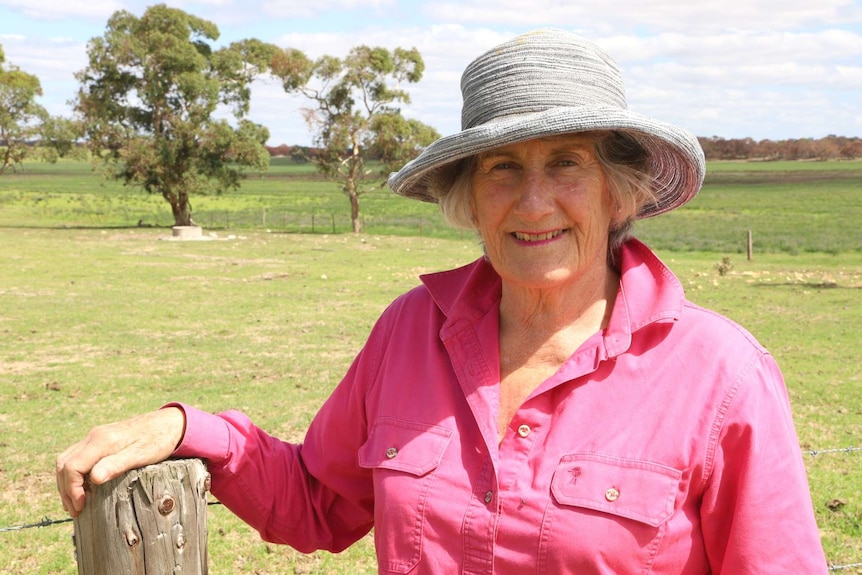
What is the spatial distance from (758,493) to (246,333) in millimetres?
12234

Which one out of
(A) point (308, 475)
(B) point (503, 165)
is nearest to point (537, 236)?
(B) point (503, 165)

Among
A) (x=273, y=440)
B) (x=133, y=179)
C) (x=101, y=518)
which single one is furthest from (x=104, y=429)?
(x=133, y=179)

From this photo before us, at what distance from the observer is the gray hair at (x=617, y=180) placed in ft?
7.23

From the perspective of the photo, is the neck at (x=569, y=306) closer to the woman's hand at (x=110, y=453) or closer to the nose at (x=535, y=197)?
the nose at (x=535, y=197)

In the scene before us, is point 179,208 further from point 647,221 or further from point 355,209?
point 647,221

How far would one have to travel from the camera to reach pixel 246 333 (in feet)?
44.4

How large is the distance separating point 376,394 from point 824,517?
15.8ft

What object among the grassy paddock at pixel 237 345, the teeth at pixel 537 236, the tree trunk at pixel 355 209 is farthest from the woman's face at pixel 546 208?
the tree trunk at pixel 355 209

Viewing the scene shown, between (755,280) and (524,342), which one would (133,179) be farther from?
(524,342)

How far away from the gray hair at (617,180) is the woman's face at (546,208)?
3 cm

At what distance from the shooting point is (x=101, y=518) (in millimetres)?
1869

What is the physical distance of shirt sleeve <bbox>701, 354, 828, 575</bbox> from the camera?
1780mm

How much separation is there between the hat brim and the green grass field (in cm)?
370

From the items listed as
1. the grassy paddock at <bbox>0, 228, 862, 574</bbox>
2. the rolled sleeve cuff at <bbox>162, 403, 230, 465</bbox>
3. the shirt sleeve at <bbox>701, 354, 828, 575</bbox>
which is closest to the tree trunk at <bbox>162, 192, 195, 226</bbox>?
the grassy paddock at <bbox>0, 228, 862, 574</bbox>
